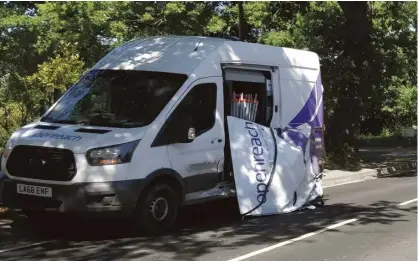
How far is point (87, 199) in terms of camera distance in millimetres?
6410

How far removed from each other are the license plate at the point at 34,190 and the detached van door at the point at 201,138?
1.61 meters

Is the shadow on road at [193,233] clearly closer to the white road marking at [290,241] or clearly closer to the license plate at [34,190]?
the white road marking at [290,241]

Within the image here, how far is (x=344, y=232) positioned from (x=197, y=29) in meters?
12.5

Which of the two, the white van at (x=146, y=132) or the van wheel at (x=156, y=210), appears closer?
the white van at (x=146, y=132)

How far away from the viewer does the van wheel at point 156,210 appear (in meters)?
6.86

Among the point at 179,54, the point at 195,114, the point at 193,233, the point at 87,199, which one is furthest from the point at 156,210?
the point at 179,54

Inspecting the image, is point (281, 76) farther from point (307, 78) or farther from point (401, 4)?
point (401, 4)

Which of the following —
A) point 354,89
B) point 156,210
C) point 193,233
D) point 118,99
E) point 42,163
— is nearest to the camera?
point 42,163

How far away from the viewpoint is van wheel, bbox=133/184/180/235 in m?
6.86

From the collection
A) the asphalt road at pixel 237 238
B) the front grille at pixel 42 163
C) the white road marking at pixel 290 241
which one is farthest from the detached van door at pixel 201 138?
the white road marking at pixel 290 241

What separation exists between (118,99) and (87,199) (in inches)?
64.5

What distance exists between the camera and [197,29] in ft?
61.5

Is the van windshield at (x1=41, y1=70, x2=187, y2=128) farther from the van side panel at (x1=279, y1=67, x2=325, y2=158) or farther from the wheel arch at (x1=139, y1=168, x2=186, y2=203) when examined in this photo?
the van side panel at (x1=279, y1=67, x2=325, y2=158)

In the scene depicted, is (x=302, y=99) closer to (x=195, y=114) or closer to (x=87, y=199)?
(x=195, y=114)
